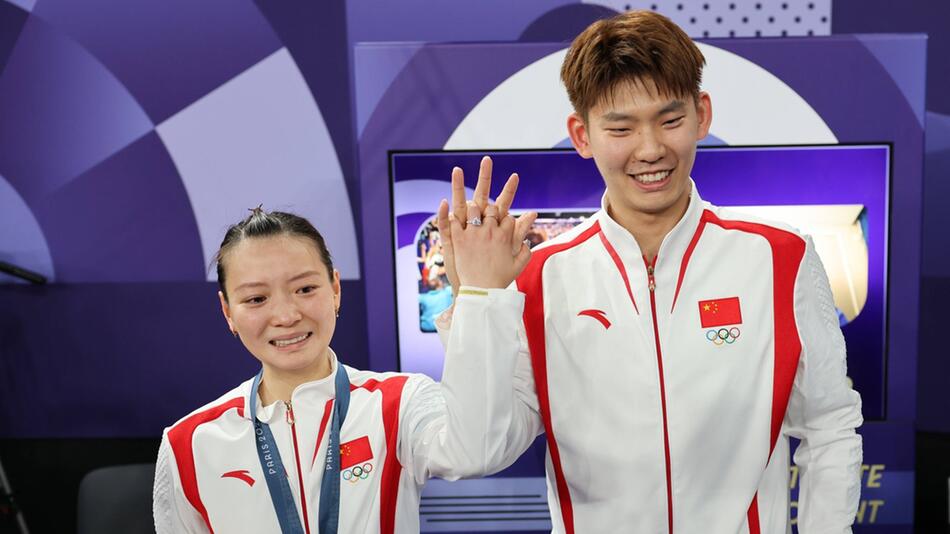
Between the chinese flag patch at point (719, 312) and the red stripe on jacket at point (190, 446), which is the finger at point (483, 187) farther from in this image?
the red stripe on jacket at point (190, 446)

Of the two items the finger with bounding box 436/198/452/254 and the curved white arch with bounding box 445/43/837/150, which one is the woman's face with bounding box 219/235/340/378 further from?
the curved white arch with bounding box 445/43/837/150

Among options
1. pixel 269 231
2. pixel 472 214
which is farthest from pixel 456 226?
pixel 269 231

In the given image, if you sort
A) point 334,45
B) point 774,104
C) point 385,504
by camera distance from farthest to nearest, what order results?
point 334,45 → point 774,104 → point 385,504

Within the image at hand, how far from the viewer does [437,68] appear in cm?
296

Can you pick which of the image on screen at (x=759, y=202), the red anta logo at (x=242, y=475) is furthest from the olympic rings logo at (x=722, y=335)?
the image on screen at (x=759, y=202)

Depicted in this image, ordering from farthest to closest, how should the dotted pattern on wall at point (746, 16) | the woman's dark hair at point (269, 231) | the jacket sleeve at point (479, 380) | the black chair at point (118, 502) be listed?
the dotted pattern on wall at point (746, 16)
the black chair at point (118, 502)
the woman's dark hair at point (269, 231)
the jacket sleeve at point (479, 380)

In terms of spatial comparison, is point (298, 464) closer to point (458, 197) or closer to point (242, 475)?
point (242, 475)

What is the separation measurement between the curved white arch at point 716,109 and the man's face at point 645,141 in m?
1.41

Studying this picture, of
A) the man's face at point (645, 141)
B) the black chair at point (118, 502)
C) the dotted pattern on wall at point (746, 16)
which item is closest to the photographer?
the man's face at point (645, 141)

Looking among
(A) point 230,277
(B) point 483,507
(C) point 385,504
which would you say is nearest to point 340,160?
(B) point 483,507

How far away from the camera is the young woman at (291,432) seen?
5.28 feet

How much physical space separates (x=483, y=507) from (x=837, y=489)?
1.77 m

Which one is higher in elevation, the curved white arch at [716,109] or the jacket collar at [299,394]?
the curved white arch at [716,109]

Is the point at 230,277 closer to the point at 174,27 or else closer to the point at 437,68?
the point at 437,68
